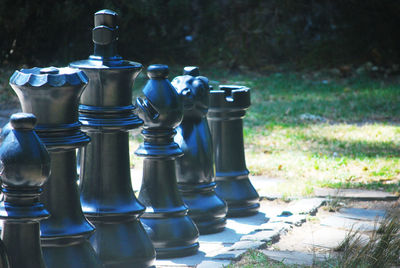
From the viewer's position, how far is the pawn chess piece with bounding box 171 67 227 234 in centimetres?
360

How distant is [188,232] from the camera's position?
127 inches

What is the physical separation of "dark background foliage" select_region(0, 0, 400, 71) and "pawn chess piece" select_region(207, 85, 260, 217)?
19.5 feet

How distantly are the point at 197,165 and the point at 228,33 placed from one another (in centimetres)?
778

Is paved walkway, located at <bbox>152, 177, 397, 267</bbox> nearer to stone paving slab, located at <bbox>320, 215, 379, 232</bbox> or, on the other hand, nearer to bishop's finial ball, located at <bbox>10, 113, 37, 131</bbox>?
stone paving slab, located at <bbox>320, 215, 379, 232</bbox>

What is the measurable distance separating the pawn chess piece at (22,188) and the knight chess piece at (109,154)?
0.72 meters

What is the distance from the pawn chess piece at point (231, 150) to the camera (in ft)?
13.4

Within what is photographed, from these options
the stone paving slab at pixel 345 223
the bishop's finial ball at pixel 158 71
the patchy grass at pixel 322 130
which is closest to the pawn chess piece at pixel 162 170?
the bishop's finial ball at pixel 158 71

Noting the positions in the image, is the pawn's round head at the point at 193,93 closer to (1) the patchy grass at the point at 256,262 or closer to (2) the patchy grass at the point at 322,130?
(2) the patchy grass at the point at 322,130

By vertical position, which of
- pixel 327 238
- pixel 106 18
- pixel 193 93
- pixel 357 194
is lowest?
pixel 327 238

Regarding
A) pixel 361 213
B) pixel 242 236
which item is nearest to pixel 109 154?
pixel 242 236

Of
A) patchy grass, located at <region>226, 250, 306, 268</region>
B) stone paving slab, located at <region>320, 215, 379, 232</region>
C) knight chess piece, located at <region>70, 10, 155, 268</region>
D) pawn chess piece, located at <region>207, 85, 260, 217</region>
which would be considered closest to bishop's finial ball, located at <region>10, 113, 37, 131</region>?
knight chess piece, located at <region>70, 10, 155, 268</region>

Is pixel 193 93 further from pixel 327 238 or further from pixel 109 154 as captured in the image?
pixel 327 238

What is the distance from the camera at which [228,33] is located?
11.2 m

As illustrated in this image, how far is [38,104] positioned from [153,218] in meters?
1.13
